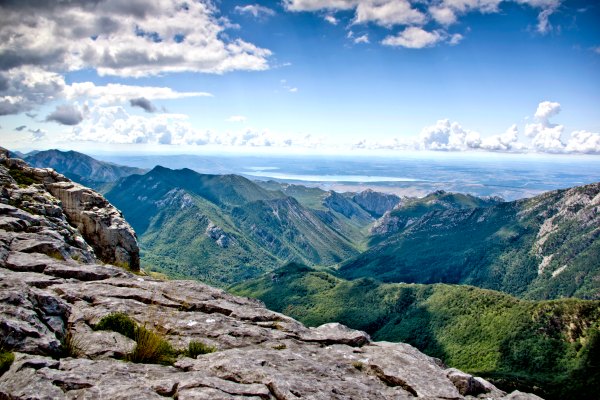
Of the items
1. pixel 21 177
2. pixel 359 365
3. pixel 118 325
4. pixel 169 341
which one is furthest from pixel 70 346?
pixel 21 177

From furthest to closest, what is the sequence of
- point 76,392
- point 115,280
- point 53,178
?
point 53,178, point 115,280, point 76,392

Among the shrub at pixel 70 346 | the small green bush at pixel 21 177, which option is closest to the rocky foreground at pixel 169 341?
the shrub at pixel 70 346

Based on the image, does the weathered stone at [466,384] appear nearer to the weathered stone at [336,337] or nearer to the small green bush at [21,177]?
the weathered stone at [336,337]

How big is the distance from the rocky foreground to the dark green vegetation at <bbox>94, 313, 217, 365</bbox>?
517 millimetres

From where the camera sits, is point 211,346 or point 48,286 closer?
point 211,346

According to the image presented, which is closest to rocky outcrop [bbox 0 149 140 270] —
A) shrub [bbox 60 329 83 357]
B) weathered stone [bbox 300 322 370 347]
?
weathered stone [bbox 300 322 370 347]

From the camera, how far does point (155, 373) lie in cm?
1636

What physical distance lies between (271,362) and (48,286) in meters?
15.4

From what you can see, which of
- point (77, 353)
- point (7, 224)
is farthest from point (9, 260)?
point (77, 353)

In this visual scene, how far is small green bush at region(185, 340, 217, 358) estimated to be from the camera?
20.0m

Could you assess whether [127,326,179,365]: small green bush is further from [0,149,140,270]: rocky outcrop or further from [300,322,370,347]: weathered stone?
[0,149,140,270]: rocky outcrop

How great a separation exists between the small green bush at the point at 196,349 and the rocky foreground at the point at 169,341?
76 centimetres

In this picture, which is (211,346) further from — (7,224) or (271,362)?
(7,224)

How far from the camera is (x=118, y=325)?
20297 mm
